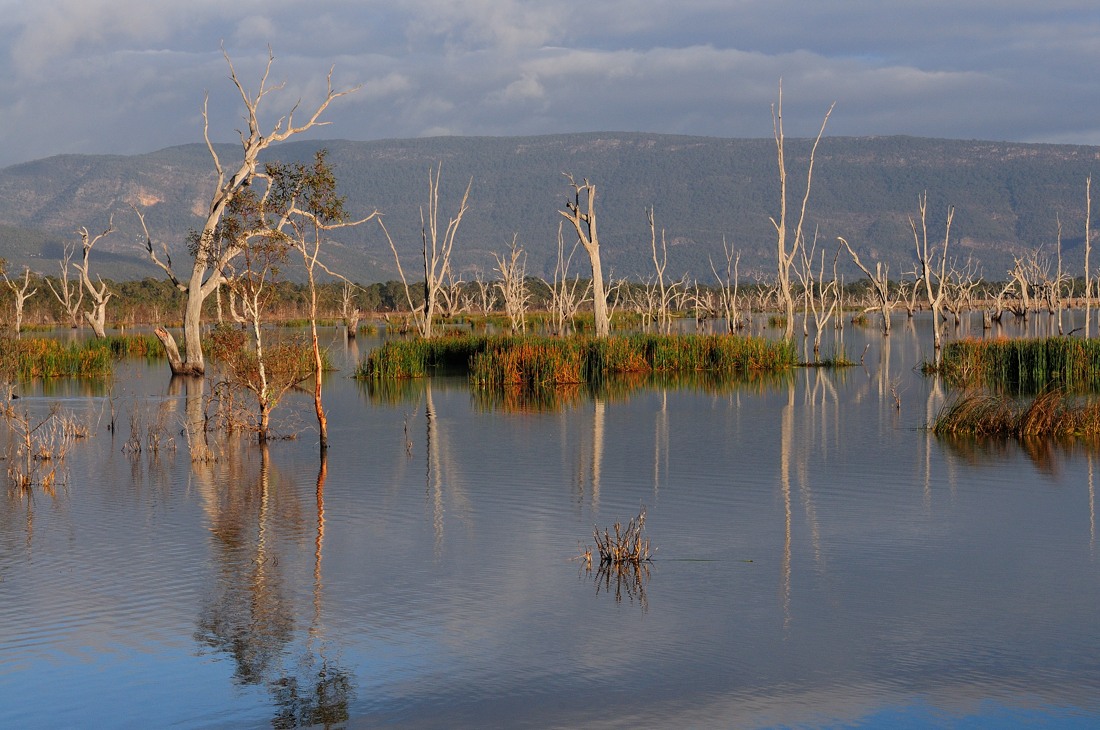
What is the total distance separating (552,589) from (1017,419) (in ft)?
34.6

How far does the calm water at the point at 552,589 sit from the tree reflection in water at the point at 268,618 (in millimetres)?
26

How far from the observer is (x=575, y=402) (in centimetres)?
2439

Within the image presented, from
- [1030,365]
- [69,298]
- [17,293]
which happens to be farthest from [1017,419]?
[69,298]

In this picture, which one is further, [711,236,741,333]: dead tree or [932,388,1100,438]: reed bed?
[711,236,741,333]: dead tree

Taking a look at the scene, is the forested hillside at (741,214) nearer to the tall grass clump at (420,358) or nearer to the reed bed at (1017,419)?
the tall grass clump at (420,358)

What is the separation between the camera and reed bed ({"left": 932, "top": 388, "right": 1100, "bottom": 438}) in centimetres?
1805

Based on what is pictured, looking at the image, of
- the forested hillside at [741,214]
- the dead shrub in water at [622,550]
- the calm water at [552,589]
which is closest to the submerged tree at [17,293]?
the calm water at [552,589]

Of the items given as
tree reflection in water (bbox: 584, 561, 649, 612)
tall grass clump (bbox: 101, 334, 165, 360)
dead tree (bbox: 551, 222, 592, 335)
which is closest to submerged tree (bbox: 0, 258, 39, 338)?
tall grass clump (bbox: 101, 334, 165, 360)

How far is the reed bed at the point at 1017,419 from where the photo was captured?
18.0m

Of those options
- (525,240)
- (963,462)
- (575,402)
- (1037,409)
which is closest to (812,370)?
(575,402)

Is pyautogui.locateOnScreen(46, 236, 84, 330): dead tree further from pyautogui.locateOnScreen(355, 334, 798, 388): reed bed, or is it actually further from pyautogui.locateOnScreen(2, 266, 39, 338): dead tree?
pyautogui.locateOnScreen(355, 334, 798, 388): reed bed

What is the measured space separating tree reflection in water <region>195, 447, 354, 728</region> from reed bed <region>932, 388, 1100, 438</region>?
30.4ft

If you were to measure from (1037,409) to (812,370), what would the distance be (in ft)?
45.9

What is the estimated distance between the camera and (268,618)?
9.00 metres
